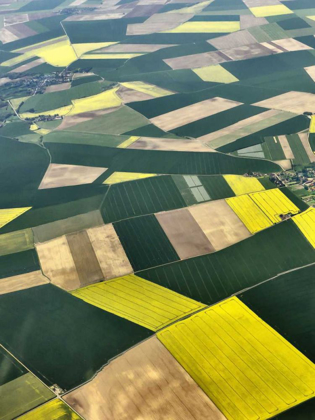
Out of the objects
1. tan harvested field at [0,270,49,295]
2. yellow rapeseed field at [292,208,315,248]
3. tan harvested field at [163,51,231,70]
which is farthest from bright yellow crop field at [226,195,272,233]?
tan harvested field at [163,51,231,70]

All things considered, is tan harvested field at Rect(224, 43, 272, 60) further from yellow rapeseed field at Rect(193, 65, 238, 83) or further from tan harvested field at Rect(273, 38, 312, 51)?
yellow rapeseed field at Rect(193, 65, 238, 83)

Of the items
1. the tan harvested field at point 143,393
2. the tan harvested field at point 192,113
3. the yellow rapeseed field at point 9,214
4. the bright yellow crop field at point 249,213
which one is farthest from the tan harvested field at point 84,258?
the tan harvested field at point 192,113

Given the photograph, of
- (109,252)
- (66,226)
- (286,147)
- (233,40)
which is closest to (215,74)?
(233,40)

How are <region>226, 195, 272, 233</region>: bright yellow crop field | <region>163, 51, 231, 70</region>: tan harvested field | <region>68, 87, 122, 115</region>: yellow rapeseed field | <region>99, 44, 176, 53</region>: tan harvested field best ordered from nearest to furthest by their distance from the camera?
<region>226, 195, 272, 233</region>: bright yellow crop field, <region>68, 87, 122, 115</region>: yellow rapeseed field, <region>163, 51, 231, 70</region>: tan harvested field, <region>99, 44, 176, 53</region>: tan harvested field

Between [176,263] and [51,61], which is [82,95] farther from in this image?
[176,263]

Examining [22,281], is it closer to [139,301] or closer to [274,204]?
[139,301]
